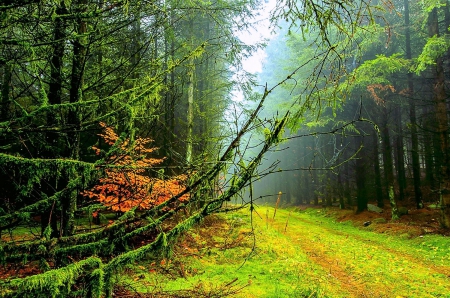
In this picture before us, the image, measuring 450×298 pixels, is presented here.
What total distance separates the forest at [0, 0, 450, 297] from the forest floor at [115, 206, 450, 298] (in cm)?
8

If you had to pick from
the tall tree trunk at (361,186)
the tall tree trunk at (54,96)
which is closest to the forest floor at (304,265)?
the tall tree trunk at (54,96)

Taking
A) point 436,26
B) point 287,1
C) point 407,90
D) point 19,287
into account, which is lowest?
point 19,287

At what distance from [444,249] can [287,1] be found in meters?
10.6

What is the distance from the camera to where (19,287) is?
168 centimetres

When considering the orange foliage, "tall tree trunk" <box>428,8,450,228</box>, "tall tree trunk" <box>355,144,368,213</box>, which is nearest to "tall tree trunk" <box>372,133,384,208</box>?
"tall tree trunk" <box>355,144,368,213</box>

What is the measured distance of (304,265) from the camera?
7.71 meters

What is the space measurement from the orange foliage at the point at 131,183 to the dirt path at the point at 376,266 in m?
3.53

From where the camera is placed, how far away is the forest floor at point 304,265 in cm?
557

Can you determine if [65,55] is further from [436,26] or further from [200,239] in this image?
[436,26]

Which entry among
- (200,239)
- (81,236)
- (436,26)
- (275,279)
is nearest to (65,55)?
(81,236)

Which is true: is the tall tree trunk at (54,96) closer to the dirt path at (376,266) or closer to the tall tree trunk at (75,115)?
the tall tree trunk at (75,115)

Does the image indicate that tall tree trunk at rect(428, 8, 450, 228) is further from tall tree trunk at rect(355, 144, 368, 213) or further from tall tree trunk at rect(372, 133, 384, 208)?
tall tree trunk at rect(355, 144, 368, 213)

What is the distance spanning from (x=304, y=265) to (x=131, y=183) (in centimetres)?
611

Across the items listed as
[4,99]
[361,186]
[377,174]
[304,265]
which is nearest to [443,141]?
[377,174]
